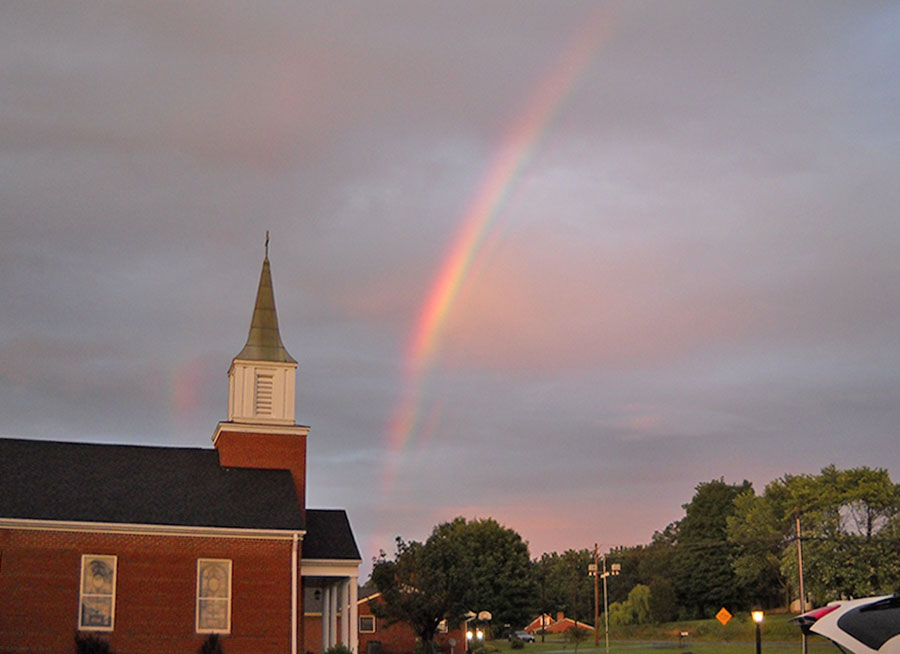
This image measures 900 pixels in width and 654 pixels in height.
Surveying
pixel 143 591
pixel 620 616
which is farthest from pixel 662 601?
pixel 143 591

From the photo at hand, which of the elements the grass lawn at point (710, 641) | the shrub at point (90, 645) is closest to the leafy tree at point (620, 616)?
the grass lawn at point (710, 641)

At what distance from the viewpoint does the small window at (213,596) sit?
39.1 metres

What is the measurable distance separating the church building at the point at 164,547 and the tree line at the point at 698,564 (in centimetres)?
996

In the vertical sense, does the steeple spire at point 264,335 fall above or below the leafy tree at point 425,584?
above

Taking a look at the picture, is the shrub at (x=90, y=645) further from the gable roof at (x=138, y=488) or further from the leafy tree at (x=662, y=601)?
the leafy tree at (x=662, y=601)

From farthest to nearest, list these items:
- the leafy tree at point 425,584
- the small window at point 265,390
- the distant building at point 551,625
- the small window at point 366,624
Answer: the distant building at point 551,625 < the small window at point 366,624 < the leafy tree at point 425,584 < the small window at point 265,390

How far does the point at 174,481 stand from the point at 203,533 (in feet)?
11.8

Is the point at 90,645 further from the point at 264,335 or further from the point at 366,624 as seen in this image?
the point at 366,624

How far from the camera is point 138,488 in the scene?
41156 mm

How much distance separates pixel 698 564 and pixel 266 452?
250 feet

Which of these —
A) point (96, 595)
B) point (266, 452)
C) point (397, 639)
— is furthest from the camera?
point (397, 639)

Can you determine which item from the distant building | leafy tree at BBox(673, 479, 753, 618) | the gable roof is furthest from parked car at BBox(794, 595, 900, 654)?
the distant building

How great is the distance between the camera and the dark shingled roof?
4253 cm

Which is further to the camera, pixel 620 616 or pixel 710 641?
pixel 620 616
